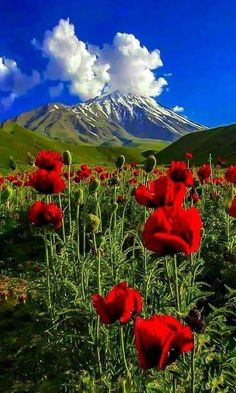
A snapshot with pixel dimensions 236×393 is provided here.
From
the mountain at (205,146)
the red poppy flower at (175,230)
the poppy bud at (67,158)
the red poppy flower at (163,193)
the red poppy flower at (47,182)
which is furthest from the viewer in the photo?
the mountain at (205,146)

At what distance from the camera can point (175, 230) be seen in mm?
1854

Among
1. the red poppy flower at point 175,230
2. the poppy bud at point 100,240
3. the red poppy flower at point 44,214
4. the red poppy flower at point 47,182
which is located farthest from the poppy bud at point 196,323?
the red poppy flower at point 47,182

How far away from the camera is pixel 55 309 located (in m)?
3.57

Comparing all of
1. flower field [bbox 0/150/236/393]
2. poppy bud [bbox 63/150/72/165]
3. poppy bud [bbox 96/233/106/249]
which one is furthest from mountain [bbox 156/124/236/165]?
poppy bud [bbox 96/233/106/249]

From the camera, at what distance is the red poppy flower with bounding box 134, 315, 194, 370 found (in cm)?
155

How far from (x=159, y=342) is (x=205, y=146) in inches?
2592

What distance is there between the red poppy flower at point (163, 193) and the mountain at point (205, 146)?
1897 inches

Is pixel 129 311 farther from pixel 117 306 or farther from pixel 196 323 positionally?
pixel 196 323

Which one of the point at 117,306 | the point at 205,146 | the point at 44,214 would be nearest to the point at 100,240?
the point at 44,214

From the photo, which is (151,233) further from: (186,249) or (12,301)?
(12,301)

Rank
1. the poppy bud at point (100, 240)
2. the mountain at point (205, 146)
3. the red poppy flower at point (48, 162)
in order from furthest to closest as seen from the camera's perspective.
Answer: the mountain at point (205, 146) < the red poppy flower at point (48, 162) < the poppy bud at point (100, 240)

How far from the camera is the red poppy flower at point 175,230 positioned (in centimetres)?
183

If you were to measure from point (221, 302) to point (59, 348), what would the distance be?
2087 millimetres

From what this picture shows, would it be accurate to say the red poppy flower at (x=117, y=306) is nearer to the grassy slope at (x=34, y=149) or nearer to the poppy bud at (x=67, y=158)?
the poppy bud at (x=67, y=158)
